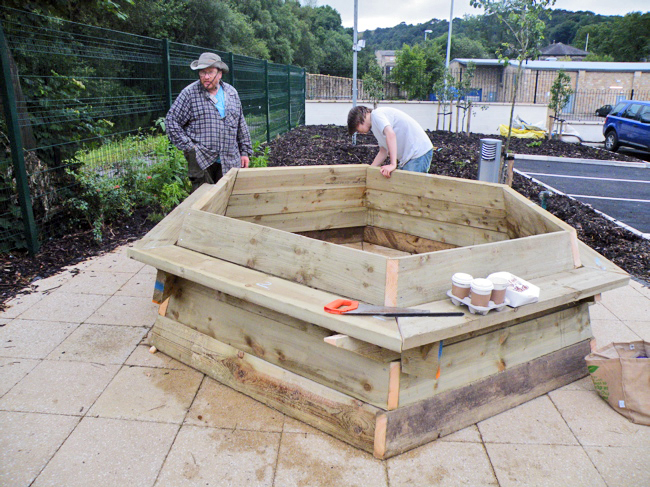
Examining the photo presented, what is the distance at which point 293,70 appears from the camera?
18297 mm

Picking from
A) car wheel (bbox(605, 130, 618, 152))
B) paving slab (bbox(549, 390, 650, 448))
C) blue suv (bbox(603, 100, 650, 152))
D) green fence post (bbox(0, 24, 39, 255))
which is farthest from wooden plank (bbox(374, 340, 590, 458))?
car wheel (bbox(605, 130, 618, 152))

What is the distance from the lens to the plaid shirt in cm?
457

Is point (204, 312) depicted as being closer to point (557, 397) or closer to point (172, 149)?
point (557, 397)

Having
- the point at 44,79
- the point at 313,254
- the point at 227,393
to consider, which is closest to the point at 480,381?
the point at 313,254

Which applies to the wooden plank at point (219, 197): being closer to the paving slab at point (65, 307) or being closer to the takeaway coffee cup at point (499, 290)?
the paving slab at point (65, 307)

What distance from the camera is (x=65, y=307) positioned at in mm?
3928

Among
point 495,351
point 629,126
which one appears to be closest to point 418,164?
point 495,351

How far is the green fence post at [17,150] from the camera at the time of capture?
14.3 ft

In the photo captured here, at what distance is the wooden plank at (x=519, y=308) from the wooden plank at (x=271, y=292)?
9 cm

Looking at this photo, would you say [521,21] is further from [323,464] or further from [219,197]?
[323,464]

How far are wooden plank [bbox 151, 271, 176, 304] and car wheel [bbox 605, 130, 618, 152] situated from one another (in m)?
17.2

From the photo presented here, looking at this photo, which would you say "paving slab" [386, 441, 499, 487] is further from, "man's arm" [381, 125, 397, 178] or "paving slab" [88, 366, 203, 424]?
"man's arm" [381, 125, 397, 178]

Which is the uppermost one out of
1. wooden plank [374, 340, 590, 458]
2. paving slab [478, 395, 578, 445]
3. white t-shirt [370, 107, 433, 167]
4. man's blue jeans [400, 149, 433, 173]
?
white t-shirt [370, 107, 433, 167]

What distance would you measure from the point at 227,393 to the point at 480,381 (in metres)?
1.37
